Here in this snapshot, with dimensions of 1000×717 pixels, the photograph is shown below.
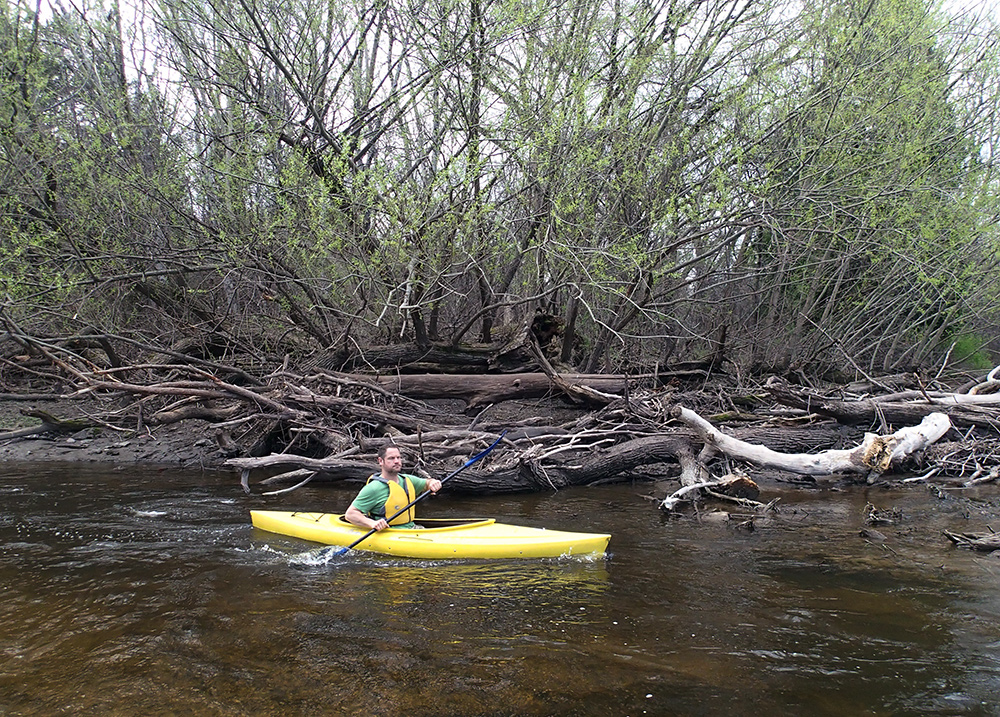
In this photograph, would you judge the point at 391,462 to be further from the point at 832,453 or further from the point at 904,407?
the point at 904,407

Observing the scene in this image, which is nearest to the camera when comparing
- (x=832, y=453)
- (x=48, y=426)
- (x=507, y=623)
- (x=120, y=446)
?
(x=507, y=623)

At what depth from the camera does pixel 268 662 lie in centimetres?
335

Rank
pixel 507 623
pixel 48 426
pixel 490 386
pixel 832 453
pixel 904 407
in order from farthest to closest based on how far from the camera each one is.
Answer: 1. pixel 490 386
2. pixel 48 426
3. pixel 904 407
4. pixel 832 453
5. pixel 507 623

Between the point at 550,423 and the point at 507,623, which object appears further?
the point at 550,423

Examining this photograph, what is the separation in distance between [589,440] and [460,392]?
7.54ft

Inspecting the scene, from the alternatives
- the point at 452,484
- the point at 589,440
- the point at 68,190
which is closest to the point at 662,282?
the point at 589,440

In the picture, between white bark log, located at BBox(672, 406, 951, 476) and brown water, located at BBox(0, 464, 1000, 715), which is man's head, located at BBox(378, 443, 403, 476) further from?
white bark log, located at BBox(672, 406, 951, 476)

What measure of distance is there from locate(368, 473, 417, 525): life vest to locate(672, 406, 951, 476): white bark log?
136 inches

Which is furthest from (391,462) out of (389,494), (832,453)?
(832,453)

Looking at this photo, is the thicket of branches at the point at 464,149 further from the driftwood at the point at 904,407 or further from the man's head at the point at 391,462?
the man's head at the point at 391,462

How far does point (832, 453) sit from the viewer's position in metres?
6.96

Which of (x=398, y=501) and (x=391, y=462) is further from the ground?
(x=391, y=462)

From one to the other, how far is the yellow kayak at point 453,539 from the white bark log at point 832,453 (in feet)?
8.67

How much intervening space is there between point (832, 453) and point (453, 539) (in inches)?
163
